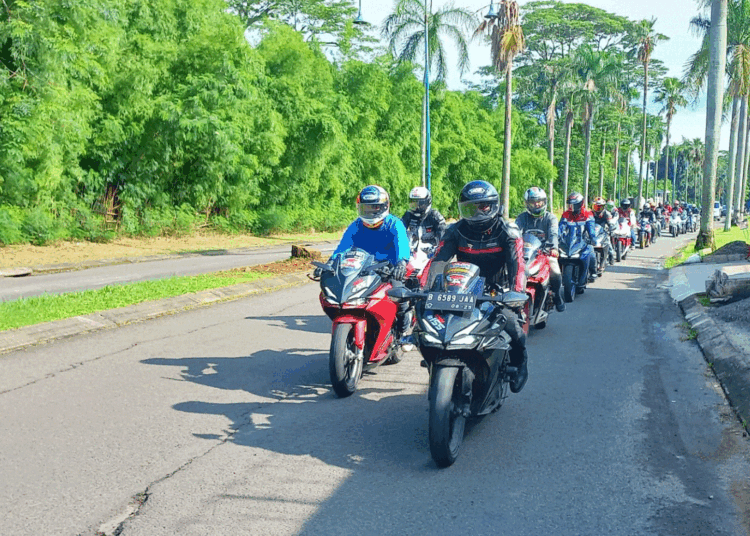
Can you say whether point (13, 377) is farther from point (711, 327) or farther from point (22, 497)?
point (711, 327)

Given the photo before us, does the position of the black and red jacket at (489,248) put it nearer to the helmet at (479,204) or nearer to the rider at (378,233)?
the helmet at (479,204)

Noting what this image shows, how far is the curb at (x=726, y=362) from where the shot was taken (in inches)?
278

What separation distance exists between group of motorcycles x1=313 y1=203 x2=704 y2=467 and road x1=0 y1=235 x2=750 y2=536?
296mm

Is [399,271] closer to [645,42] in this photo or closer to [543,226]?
[543,226]

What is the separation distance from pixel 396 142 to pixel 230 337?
36071 mm

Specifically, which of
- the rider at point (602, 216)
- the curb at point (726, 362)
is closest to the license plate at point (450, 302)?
the curb at point (726, 362)

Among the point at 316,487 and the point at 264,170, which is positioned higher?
the point at 264,170

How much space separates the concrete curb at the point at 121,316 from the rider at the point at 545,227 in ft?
17.6

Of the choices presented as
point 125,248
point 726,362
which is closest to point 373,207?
point 726,362

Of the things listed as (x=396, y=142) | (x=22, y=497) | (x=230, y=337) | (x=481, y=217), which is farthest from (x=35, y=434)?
(x=396, y=142)

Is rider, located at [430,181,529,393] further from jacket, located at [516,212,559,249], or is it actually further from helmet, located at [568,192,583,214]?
helmet, located at [568,192,583,214]

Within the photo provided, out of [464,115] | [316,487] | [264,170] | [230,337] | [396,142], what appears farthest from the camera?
[464,115]

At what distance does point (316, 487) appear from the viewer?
4988 millimetres

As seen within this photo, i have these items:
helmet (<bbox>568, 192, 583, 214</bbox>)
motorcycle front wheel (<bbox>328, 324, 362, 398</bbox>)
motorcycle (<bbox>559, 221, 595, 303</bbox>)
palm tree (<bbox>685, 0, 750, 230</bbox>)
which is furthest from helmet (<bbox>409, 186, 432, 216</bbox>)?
palm tree (<bbox>685, 0, 750, 230</bbox>)
